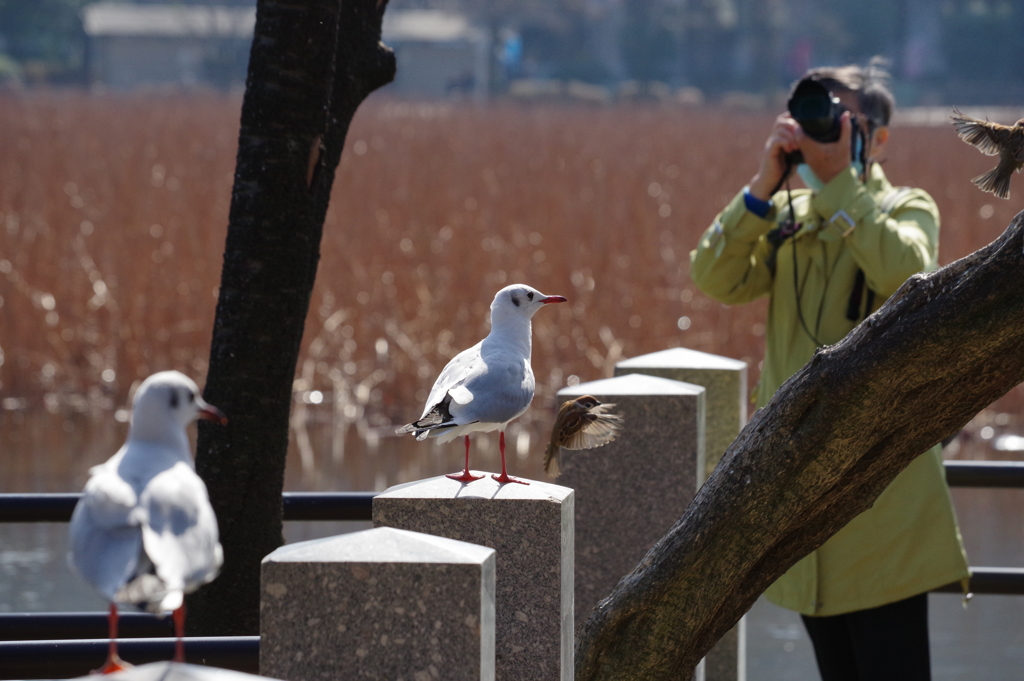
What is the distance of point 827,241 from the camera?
3420mm

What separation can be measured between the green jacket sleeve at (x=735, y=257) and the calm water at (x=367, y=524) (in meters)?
2.22

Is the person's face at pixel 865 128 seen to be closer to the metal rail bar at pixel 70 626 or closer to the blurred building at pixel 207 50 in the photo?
the metal rail bar at pixel 70 626

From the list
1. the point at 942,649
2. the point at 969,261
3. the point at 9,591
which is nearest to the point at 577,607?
the point at 969,261

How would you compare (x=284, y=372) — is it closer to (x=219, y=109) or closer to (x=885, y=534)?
(x=885, y=534)

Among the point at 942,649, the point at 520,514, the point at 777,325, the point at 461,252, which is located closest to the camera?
the point at 520,514

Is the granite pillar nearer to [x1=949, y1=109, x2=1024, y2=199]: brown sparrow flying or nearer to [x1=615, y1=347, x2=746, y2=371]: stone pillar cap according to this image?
[x1=615, y1=347, x2=746, y2=371]: stone pillar cap

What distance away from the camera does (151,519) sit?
4.75ft

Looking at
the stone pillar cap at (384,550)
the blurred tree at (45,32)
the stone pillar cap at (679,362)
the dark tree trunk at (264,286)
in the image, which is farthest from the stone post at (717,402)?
the blurred tree at (45,32)

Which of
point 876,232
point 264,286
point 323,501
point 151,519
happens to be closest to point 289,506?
point 323,501

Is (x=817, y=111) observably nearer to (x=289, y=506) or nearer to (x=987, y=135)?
(x=987, y=135)

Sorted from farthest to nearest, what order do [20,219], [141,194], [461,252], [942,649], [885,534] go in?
[141,194], [20,219], [461,252], [942,649], [885,534]

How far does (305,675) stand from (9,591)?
4.35m

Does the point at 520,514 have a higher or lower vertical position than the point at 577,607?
higher

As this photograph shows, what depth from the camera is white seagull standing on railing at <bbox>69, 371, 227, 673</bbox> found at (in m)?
1.40
